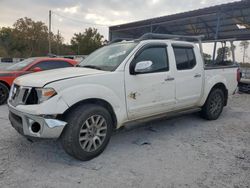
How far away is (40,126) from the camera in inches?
115

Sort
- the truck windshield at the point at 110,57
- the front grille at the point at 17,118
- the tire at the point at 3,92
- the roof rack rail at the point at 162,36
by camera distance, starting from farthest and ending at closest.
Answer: the tire at the point at 3,92 < the roof rack rail at the point at 162,36 < the truck windshield at the point at 110,57 < the front grille at the point at 17,118

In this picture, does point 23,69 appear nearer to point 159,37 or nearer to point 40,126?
point 159,37

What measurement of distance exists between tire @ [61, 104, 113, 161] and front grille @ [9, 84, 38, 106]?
525mm

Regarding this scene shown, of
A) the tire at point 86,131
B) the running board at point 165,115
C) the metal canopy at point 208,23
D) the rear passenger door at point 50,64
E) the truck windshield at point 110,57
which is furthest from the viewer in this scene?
the metal canopy at point 208,23

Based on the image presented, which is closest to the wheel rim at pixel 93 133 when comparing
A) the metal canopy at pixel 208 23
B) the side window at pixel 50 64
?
the side window at pixel 50 64

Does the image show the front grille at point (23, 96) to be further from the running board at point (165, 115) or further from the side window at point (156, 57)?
the side window at point (156, 57)

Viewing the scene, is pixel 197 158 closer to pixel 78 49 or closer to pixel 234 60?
pixel 234 60

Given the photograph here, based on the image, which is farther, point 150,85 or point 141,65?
point 150,85

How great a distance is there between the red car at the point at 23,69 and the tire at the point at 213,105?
398cm

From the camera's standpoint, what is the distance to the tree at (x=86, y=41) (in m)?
40.9

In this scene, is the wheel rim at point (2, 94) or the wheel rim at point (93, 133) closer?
the wheel rim at point (93, 133)

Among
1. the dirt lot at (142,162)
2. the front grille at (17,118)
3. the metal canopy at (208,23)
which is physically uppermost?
the metal canopy at (208,23)

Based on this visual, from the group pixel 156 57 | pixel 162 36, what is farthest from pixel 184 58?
pixel 156 57

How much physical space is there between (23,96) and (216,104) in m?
4.40
